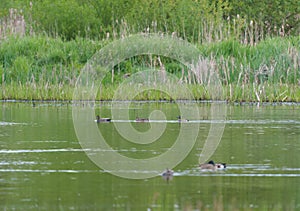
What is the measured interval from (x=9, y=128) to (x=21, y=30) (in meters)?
11.4

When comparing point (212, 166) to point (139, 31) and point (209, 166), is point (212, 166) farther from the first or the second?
point (139, 31)

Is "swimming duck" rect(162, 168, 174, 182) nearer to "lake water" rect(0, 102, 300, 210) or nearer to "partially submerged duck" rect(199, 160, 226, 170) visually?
"lake water" rect(0, 102, 300, 210)

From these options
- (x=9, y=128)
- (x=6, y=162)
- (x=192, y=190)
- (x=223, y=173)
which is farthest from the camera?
(x=9, y=128)

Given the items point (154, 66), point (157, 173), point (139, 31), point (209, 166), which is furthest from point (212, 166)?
point (139, 31)

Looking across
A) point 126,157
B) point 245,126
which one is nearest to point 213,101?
point 245,126

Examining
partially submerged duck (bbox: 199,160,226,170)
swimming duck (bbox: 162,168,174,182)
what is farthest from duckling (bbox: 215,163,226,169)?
swimming duck (bbox: 162,168,174,182)

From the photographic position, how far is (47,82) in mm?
22859

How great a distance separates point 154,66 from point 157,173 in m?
12.3

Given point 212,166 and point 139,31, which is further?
point 139,31

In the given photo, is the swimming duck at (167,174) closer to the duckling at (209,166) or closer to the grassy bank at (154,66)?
the duckling at (209,166)

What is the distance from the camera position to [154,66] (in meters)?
23.6

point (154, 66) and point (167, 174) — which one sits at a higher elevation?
point (154, 66)

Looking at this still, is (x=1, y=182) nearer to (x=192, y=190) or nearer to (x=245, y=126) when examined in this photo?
(x=192, y=190)

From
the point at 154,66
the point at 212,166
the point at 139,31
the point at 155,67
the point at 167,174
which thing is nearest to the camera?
the point at 167,174
